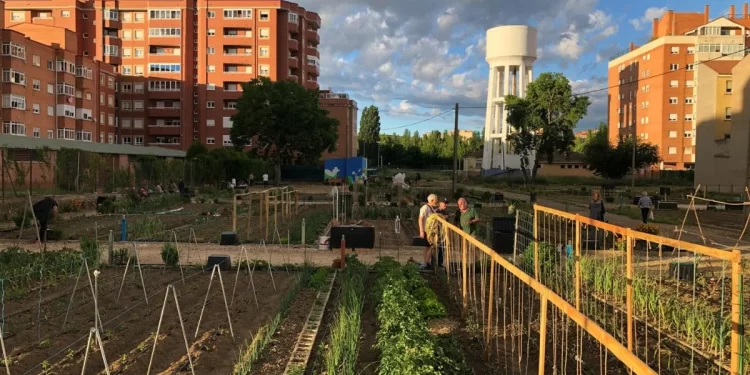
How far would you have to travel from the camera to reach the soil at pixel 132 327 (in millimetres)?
6477

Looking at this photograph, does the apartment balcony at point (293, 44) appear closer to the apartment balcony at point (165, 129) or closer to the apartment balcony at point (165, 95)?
the apartment balcony at point (165, 95)

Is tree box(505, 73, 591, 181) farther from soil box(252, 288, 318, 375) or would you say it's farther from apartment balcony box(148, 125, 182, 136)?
soil box(252, 288, 318, 375)

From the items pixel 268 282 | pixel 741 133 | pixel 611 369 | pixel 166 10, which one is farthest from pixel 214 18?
pixel 611 369

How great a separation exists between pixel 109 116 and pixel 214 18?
19674 mm


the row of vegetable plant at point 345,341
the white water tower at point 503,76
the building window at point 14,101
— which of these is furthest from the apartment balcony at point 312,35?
the row of vegetable plant at point 345,341

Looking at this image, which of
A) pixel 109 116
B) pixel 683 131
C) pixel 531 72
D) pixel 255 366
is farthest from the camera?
pixel 683 131

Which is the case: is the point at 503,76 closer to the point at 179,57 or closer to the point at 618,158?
the point at 618,158

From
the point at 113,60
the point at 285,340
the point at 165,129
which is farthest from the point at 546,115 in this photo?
the point at 113,60

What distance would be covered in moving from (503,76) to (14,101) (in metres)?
57.6

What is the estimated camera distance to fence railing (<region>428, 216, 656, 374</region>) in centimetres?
387

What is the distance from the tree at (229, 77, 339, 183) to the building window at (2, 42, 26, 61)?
1980 centimetres

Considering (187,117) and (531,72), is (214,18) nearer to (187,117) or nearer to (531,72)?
(187,117)

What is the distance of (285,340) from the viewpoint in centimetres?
741

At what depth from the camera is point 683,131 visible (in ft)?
287
